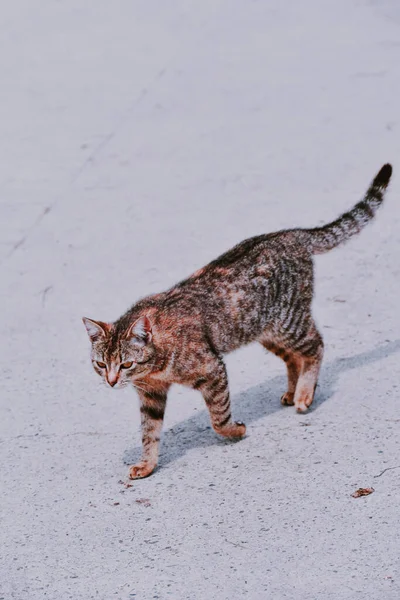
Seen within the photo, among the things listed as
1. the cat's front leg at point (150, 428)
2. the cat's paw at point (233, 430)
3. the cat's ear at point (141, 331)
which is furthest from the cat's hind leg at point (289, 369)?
the cat's ear at point (141, 331)

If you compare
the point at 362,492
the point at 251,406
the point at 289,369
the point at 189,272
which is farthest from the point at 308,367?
the point at 189,272

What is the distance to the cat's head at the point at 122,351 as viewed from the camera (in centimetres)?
545

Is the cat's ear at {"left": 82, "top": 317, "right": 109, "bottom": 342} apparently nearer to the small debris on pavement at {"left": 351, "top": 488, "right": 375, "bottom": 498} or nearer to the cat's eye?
the cat's eye

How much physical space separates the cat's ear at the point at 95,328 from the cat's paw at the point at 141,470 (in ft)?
2.41

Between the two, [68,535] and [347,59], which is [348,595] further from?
[347,59]

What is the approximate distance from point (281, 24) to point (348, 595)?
9124mm

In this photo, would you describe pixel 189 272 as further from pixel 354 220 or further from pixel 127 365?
pixel 127 365

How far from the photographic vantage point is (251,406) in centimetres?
646

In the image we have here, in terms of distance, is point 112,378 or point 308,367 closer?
point 112,378

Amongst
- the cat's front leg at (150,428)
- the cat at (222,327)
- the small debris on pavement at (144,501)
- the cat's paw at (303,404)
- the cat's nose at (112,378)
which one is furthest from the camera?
the cat's paw at (303,404)

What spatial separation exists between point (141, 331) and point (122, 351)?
0.15 meters

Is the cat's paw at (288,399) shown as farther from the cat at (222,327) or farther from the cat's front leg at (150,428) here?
the cat's front leg at (150,428)

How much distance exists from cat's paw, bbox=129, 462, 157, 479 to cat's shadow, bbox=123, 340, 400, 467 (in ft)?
0.54

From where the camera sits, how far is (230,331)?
5.95 metres
